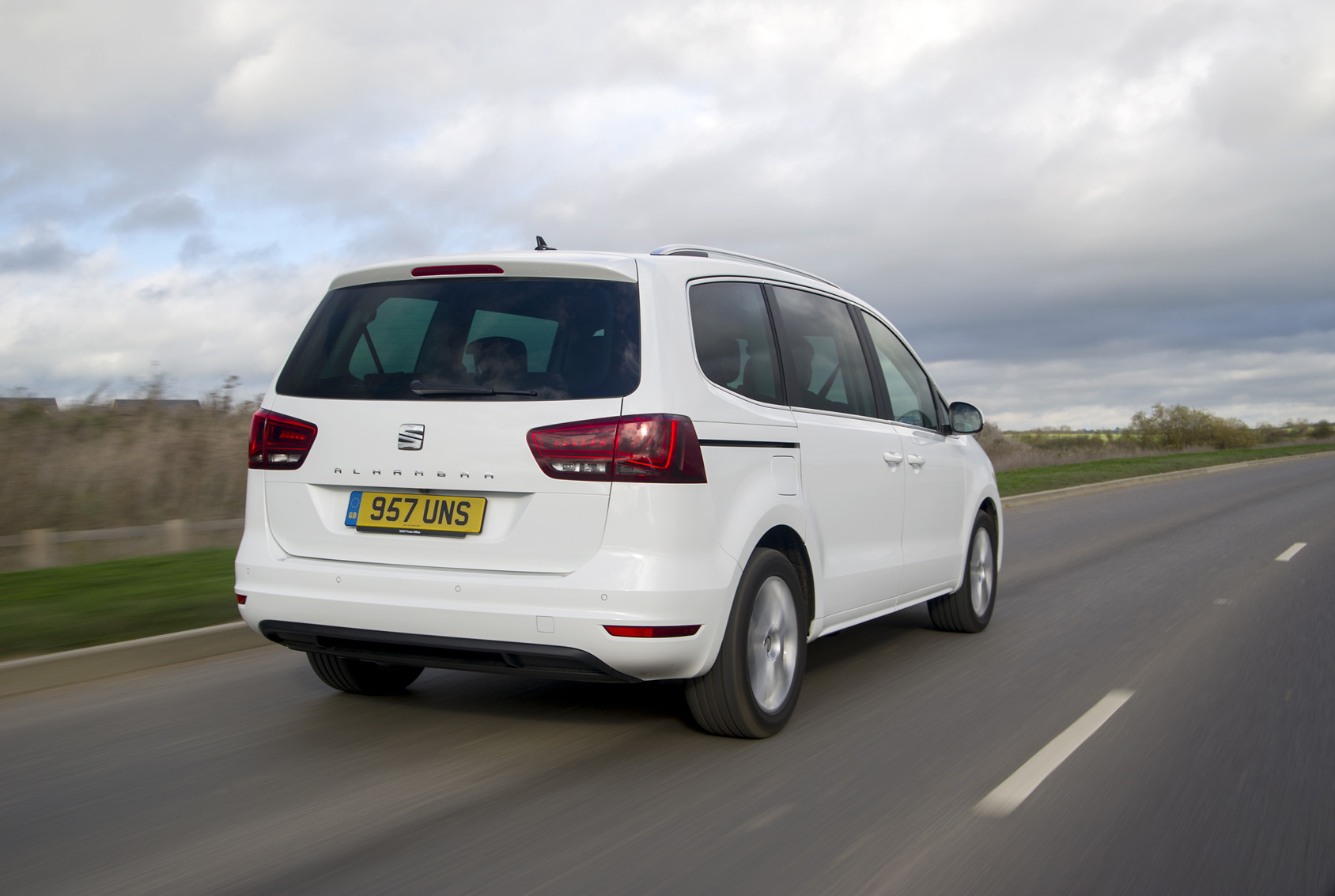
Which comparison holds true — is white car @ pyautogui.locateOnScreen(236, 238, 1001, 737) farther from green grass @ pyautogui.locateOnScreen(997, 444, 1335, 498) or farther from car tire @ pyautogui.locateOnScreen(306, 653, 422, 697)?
green grass @ pyautogui.locateOnScreen(997, 444, 1335, 498)

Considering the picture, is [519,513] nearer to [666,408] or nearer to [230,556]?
[666,408]

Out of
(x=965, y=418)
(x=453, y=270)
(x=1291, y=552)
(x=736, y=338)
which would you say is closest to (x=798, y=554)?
(x=736, y=338)

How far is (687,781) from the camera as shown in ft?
13.8

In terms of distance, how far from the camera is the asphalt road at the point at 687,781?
3.33m

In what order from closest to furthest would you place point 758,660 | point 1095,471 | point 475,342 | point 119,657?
point 475,342
point 758,660
point 119,657
point 1095,471

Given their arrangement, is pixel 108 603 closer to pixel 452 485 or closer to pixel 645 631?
pixel 452 485

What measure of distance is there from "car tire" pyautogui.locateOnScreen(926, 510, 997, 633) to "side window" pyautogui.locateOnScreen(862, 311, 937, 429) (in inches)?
38.8

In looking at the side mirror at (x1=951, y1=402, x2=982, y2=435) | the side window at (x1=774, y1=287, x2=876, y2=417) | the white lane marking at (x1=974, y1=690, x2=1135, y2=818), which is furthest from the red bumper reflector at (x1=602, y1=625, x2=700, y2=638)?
the side mirror at (x1=951, y1=402, x2=982, y2=435)

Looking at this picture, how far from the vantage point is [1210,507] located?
1919 cm

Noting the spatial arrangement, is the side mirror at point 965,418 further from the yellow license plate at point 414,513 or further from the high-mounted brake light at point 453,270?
the yellow license plate at point 414,513

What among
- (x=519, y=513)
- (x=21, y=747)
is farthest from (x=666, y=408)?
(x=21, y=747)

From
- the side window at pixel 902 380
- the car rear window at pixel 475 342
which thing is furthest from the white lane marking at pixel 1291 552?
the car rear window at pixel 475 342

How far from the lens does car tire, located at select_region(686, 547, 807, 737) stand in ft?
14.8

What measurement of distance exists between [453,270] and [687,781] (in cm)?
223
